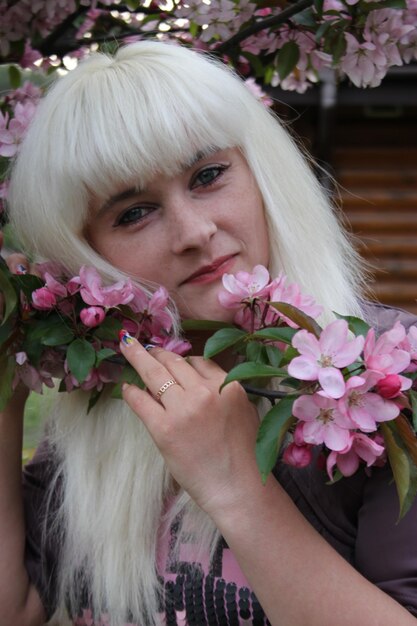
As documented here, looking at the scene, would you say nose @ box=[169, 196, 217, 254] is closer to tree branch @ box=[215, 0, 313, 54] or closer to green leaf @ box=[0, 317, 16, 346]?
green leaf @ box=[0, 317, 16, 346]

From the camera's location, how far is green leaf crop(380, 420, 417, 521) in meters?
0.97

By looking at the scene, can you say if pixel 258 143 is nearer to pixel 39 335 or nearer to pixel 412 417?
pixel 39 335

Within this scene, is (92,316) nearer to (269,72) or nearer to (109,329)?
(109,329)

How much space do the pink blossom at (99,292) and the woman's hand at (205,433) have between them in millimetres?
140

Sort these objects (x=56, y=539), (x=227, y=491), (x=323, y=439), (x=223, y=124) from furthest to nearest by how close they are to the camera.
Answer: (x=56, y=539)
(x=223, y=124)
(x=227, y=491)
(x=323, y=439)

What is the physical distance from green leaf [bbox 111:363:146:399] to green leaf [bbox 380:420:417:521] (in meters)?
0.37

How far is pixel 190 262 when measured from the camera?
4.39 feet

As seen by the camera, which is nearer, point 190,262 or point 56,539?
point 190,262

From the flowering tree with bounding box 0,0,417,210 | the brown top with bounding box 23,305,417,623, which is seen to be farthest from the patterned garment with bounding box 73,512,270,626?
the flowering tree with bounding box 0,0,417,210

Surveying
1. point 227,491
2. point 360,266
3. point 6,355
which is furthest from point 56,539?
point 360,266

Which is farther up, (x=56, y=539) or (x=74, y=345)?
(x=74, y=345)

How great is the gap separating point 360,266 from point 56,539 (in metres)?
0.80

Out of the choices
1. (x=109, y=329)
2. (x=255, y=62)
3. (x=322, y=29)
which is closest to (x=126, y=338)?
(x=109, y=329)

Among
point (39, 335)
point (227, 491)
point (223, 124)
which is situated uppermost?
point (223, 124)
